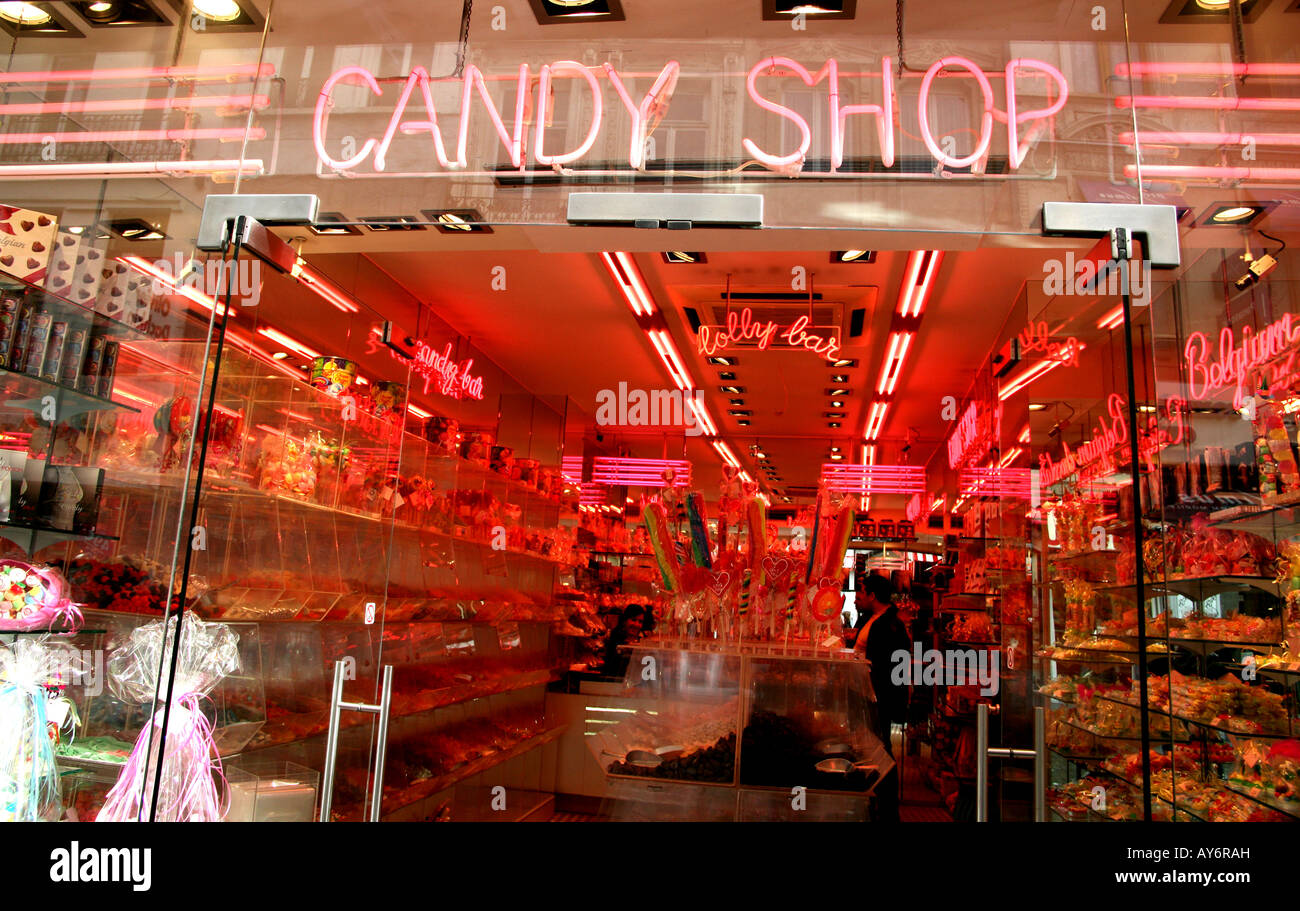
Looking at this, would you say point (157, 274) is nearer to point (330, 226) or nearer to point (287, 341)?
point (287, 341)

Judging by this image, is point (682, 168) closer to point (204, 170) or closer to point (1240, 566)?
point (204, 170)

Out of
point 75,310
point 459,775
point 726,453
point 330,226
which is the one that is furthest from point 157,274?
point 726,453

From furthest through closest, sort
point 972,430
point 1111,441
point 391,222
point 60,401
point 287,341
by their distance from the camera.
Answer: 1. point 972,430
2. point 1111,441
3. point 287,341
4. point 60,401
5. point 391,222

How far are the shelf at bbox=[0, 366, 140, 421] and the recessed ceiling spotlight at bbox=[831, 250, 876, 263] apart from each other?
364cm

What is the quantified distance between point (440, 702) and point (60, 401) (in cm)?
261

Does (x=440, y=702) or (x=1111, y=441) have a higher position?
(x=1111, y=441)

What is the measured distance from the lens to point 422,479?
167 inches

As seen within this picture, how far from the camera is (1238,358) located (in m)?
3.02

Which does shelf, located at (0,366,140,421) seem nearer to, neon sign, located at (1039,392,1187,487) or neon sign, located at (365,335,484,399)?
neon sign, located at (365,335,484,399)

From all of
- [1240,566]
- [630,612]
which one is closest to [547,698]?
[630,612]

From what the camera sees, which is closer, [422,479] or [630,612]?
[422,479]

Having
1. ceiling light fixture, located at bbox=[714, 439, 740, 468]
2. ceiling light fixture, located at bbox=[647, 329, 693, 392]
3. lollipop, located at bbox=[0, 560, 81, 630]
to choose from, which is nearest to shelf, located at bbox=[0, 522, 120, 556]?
lollipop, located at bbox=[0, 560, 81, 630]

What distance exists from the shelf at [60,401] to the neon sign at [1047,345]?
149 inches
